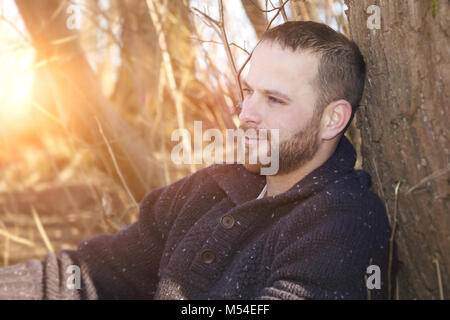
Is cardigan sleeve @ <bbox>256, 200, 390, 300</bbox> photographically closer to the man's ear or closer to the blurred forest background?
the blurred forest background

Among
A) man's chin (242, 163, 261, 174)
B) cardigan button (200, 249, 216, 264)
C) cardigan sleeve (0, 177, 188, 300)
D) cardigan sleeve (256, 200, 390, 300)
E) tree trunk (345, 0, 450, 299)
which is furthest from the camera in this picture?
cardigan sleeve (0, 177, 188, 300)

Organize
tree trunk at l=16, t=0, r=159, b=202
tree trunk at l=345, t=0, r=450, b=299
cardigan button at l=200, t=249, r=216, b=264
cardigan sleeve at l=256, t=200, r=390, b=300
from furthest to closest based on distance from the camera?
1. tree trunk at l=16, t=0, r=159, b=202
2. cardigan button at l=200, t=249, r=216, b=264
3. tree trunk at l=345, t=0, r=450, b=299
4. cardigan sleeve at l=256, t=200, r=390, b=300

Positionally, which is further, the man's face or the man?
the man's face

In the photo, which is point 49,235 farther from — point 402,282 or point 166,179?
point 402,282

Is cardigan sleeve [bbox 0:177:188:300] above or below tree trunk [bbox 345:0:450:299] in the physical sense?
below

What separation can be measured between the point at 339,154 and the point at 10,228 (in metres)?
3.69

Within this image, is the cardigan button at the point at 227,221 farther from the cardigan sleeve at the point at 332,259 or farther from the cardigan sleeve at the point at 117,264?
the cardigan sleeve at the point at 117,264

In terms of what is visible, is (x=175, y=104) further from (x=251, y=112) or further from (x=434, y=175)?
(x=434, y=175)

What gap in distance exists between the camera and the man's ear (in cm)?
164

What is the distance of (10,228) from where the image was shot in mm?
4477

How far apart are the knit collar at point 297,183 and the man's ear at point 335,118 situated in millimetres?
68

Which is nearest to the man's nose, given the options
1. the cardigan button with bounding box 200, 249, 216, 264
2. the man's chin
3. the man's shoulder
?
the man's chin

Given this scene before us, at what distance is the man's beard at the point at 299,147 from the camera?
1.62 meters
